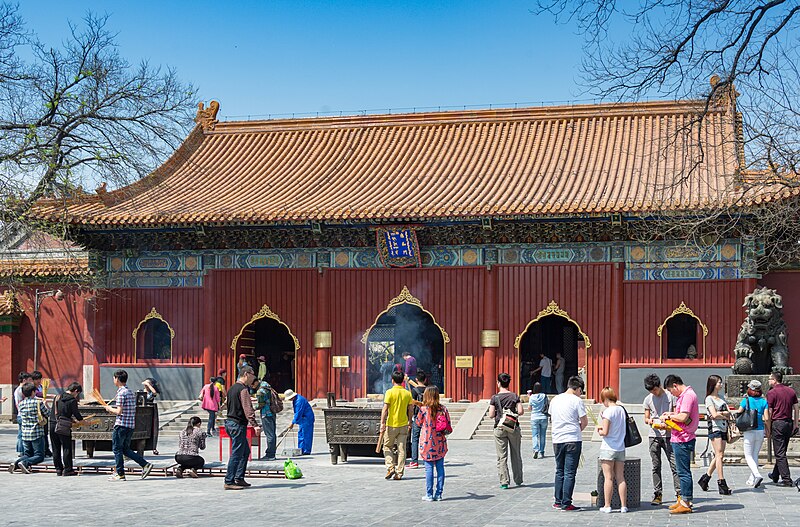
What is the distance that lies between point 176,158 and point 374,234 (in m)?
6.92

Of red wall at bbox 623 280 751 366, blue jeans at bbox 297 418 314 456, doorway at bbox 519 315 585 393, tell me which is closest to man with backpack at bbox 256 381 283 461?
blue jeans at bbox 297 418 314 456

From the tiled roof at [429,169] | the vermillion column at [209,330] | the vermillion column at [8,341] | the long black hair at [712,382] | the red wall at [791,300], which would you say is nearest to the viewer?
the long black hair at [712,382]

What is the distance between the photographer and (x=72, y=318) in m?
29.2

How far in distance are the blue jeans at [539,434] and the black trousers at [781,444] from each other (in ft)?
14.9

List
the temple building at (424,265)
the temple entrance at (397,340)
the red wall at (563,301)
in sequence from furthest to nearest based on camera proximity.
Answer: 1. the temple entrance at (397,340)
2. the red wall at (563,301)
3. the temple building at (424,265)

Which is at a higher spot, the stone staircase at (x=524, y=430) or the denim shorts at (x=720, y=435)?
the denim shorts at (x=720, y=435)

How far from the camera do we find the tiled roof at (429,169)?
25766 millimetres

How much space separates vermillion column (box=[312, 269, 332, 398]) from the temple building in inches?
1.6

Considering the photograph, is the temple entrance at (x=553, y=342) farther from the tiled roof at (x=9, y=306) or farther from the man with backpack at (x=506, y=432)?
the man with backpack at (x=506, y=432)

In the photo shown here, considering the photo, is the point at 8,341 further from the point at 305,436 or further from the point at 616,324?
the point at 616,324

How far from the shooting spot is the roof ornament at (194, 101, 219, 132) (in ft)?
107

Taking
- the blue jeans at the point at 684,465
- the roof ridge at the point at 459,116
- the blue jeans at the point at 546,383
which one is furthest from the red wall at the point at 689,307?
the blue jeans at the point at 684,465

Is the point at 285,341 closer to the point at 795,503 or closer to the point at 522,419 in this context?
the point at 522,419

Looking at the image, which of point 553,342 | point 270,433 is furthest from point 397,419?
point 553,342
